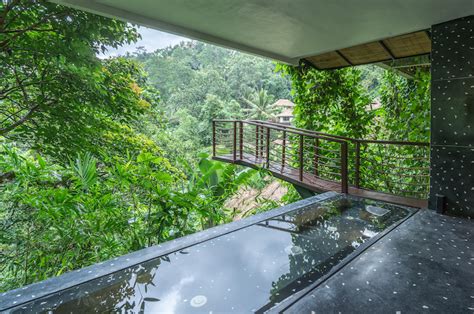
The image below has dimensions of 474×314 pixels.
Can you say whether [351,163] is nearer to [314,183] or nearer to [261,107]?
[314,183]

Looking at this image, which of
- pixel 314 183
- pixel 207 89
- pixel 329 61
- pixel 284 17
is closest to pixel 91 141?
pixel 284 17

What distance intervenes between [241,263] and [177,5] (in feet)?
7.63

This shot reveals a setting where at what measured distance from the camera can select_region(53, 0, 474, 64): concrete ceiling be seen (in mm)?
2498

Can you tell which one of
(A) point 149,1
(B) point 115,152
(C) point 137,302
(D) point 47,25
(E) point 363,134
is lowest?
(C) point 137,302

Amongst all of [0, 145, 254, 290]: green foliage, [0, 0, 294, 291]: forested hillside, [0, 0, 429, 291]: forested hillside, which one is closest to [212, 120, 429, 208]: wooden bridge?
[0, 0, 429, 291]: forested hillside

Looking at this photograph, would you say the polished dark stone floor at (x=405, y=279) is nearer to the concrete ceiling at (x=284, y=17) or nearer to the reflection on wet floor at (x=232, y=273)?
the reflection on wet floor at (x=232, y=273)

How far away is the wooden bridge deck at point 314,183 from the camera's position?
147 inches

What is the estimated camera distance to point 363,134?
Answer: 5.56 metres

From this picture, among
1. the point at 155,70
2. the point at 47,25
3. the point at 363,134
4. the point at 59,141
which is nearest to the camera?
the point at 47,25

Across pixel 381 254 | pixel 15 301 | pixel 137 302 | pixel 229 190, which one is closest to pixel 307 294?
pixel 381 254

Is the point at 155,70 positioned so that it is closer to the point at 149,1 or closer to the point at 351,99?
the point at 351,99

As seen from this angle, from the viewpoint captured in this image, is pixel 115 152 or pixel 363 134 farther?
pixel 363 134

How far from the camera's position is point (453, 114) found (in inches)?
116

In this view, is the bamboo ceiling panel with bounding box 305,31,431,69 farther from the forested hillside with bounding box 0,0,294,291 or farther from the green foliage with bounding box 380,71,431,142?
the forested hillside with bounding box 0,0,294,291
